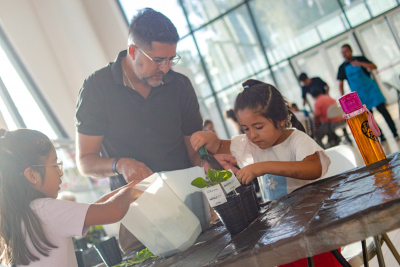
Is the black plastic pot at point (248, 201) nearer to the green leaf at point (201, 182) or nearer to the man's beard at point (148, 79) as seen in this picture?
the green leaf at point (201, 182)

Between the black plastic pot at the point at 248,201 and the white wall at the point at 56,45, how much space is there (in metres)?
4.47

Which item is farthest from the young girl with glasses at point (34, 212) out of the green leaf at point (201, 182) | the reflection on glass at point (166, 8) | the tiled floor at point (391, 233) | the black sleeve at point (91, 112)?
the reflection on glass at point (166, 8)

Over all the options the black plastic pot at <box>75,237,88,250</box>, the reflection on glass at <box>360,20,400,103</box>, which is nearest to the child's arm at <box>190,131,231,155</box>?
the black plastic pot at <box>75,237,88,250</box>

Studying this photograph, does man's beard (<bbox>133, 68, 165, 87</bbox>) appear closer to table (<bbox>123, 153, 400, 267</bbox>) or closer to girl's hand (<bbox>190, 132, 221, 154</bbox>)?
girl's hand (<bbox>190, 132, 221, 154</bbox>)

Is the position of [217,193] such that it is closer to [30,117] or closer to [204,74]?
[30,117]

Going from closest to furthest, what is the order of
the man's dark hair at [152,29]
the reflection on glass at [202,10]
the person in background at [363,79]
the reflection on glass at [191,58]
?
the man's dark hair at [152,29] < the person in background at [363,79] < the reflection on glass at [202,10] < the reflection on glass at [191,58]

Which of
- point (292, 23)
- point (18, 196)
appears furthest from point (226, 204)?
point (292, 23)

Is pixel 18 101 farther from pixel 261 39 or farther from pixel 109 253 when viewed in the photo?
pixel 261 39

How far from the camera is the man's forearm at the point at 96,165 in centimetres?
145

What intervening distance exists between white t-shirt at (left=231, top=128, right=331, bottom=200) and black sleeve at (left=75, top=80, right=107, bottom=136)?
2.14 ft

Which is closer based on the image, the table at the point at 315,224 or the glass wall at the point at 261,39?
the table at the point at 315,224

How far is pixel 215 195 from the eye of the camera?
0.92 meters

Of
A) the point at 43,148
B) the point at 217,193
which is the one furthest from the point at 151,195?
the point at 43,148

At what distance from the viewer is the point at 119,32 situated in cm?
677
